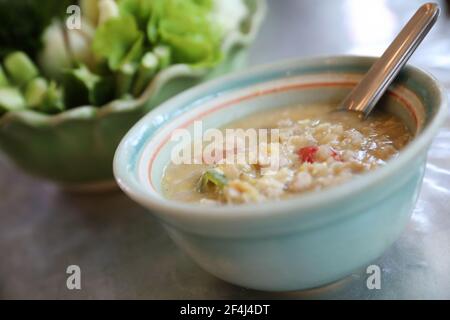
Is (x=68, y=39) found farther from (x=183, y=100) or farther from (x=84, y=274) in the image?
(x=84, y=274)

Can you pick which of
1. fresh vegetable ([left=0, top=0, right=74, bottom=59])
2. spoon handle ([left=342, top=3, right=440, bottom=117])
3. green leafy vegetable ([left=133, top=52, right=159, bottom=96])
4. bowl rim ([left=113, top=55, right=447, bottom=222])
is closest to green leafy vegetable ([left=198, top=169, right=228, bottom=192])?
bowl rim ([left=113, top=55, right=447, bottom=222])

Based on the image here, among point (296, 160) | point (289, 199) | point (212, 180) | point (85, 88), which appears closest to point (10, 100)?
point (85, 88)

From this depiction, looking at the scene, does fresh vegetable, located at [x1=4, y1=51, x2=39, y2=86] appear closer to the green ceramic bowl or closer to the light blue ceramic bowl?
Answer: the green ceramic bowl

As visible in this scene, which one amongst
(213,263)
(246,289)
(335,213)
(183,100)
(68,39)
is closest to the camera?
(335,213)

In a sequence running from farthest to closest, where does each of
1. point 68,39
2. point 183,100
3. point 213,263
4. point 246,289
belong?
1. point 68,39
2. point 183,100
3. point 246,289
4. point 213,263

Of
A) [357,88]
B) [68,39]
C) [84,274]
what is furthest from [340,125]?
[68,39]

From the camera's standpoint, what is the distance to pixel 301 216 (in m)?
0.75

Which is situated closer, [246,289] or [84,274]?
[246,289]

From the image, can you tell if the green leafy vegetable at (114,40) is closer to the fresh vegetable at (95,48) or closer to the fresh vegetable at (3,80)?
the fresh vegetable at (95,48)

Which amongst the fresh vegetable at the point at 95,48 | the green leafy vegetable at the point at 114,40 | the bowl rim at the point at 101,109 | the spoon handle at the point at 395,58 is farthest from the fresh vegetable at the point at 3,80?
the spoon handle at the point at 395,58

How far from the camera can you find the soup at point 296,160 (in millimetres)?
902

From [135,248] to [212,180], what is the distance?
0.41 m

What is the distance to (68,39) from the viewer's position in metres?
1.51
